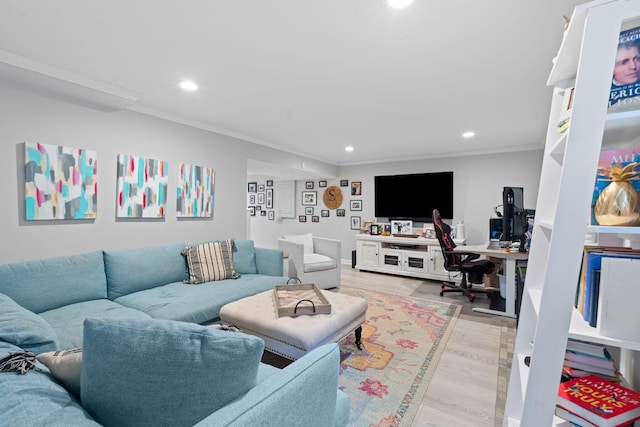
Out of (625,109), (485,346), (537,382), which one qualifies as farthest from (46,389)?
(485,346)

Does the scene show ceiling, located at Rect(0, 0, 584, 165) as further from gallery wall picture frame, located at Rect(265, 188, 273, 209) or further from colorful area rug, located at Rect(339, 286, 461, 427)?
gallery wall picture frame, located at Rect(265, 188, 273, 209)

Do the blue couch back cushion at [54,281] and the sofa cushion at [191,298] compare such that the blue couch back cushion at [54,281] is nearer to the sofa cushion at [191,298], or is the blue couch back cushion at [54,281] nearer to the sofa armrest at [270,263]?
the sofa cushion at [191,298]

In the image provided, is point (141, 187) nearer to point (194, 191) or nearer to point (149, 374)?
point (194, 191)

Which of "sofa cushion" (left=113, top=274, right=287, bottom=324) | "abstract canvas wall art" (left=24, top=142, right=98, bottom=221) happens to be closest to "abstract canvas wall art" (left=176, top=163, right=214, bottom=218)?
"abstract canvas wall art" (left=24, top=142, right=98, bottom=221)

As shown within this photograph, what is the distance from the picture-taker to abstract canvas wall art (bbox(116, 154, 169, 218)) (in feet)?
9.37

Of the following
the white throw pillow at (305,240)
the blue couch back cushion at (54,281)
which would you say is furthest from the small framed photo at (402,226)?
the blue couch back cushion at (54,281)

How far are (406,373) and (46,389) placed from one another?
2.08 meters

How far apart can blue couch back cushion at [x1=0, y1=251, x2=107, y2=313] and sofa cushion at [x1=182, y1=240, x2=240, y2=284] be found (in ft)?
2.43

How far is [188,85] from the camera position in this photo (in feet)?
8.05

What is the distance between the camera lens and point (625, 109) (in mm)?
888

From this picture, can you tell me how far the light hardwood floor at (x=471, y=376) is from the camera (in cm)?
171

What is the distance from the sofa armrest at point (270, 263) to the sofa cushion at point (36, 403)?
2645 millimetres

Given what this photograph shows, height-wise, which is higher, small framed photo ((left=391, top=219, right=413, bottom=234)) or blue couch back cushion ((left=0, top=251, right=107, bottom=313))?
small framed photo ((left=391, top=219, right=413, bottom=234))

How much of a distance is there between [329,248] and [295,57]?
3.01 m
